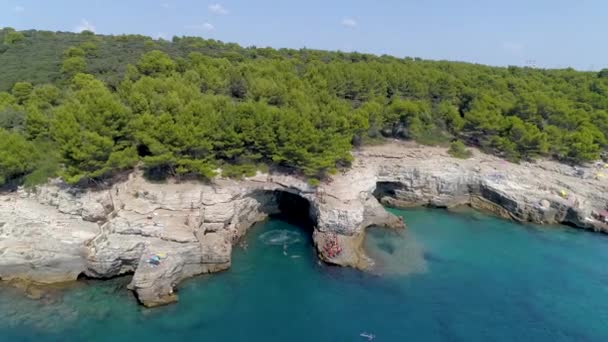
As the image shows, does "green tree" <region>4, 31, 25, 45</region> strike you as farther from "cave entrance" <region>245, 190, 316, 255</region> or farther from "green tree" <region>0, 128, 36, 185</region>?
"cave entrance" <region>245, 190, 316, 255</region>

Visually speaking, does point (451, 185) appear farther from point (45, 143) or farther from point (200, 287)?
point (45, 143)

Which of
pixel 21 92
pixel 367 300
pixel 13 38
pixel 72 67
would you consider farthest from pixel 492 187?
pixel 13 38

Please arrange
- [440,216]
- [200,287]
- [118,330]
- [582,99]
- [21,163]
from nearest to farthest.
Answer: [118,330], [200,287], [21,163], [440,216], [582,99]

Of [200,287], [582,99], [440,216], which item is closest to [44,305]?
[200,287]

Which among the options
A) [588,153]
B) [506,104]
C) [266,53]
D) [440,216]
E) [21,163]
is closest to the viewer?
[21,163]

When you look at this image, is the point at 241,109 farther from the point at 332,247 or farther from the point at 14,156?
the point at 14,156

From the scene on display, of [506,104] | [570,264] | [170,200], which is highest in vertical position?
[506,104]
